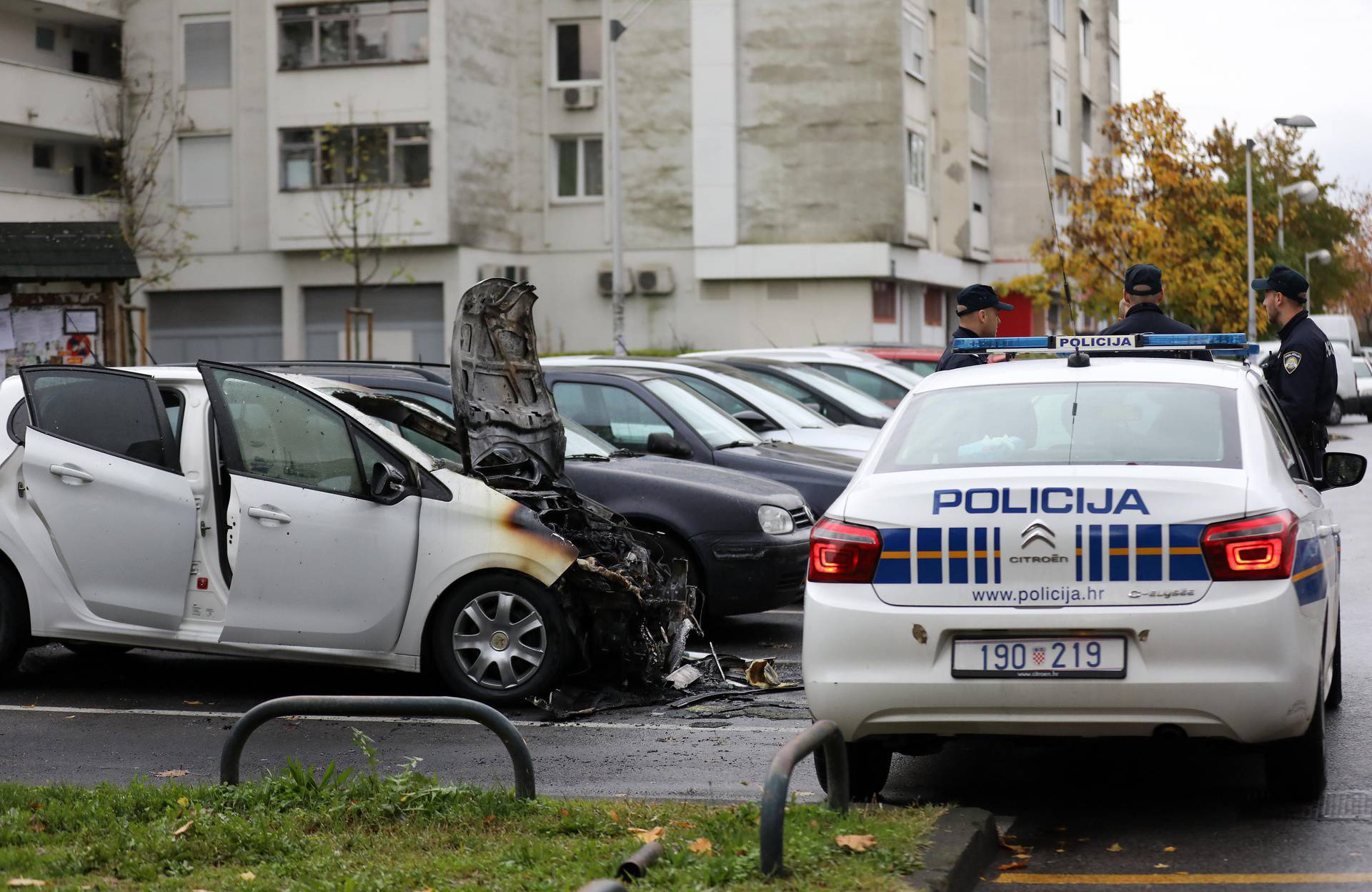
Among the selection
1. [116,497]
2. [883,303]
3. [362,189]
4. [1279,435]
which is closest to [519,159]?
[362,189]

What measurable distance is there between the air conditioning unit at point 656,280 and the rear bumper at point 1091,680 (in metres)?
37.5

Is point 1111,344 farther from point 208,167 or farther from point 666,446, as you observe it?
point 208,167

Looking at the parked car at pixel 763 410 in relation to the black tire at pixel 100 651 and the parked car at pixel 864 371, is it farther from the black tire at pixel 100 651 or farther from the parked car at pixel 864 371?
the black tire at pixel 100 651

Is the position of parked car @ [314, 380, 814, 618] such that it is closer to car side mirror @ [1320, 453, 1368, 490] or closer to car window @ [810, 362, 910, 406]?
car side mirror @ [1320, 453, 1368, 490]

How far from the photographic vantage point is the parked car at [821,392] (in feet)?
53.6

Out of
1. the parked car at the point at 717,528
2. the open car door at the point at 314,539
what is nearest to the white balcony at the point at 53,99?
the parked car at the point at 717,528

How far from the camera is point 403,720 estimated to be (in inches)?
319

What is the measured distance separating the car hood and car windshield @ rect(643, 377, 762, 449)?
8.93 ft

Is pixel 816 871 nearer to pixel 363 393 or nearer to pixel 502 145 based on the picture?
pixel 363 393

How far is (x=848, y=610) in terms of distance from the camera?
5656 mm

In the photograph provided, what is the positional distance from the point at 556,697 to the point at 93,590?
2.40 metres

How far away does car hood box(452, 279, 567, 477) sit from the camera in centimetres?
905

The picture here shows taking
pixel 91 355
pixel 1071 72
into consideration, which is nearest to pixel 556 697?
pixel 91 355

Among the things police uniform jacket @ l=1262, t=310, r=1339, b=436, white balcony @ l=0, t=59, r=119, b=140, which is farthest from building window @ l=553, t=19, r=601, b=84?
police uniform jacket @ l=1262, t=310, r=1339, b=436
